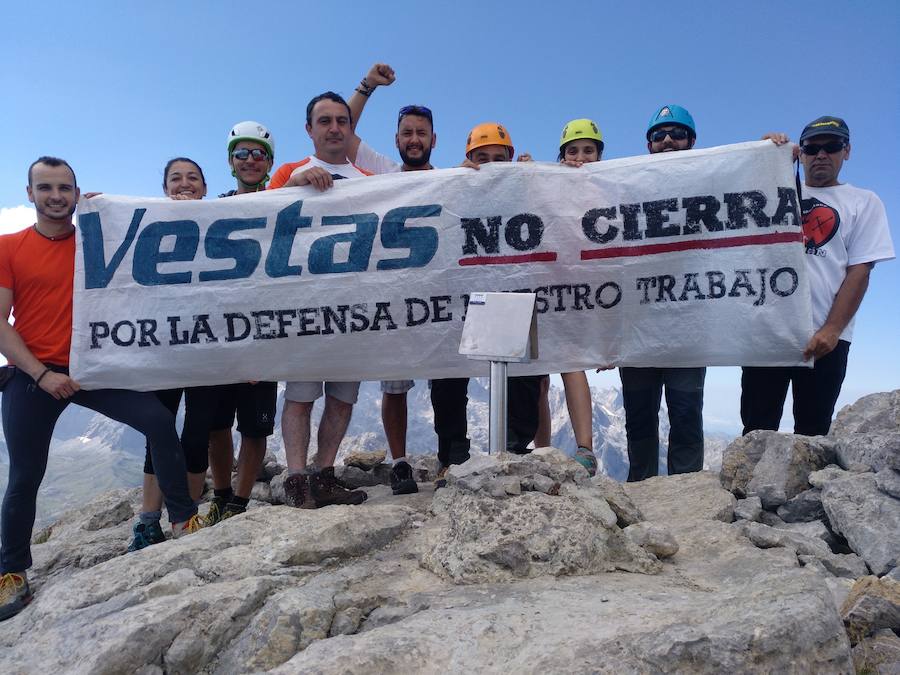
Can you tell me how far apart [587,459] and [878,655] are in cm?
300

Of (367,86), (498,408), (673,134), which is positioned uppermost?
(367,86)

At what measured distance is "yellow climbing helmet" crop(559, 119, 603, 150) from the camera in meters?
7.19

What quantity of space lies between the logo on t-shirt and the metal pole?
394 centimetres

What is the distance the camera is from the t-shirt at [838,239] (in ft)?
21.3

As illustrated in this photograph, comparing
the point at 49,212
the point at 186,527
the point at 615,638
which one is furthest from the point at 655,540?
the point at 49,212

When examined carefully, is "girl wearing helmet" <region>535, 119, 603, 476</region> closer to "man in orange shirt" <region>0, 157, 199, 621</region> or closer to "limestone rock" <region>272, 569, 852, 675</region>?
"limestone rock" <region>272, 569, 852, 675</region>

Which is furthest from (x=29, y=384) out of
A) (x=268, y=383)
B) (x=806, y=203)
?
(x=806, y=203)

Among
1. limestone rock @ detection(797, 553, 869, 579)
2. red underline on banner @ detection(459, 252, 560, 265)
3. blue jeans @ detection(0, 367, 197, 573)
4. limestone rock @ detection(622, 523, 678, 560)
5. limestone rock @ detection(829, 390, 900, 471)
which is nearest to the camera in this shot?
limestone rock @ detection(622, 523, 678, 560)

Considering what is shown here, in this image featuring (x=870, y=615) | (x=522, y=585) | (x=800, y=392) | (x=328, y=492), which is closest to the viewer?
(x=870, y=615)

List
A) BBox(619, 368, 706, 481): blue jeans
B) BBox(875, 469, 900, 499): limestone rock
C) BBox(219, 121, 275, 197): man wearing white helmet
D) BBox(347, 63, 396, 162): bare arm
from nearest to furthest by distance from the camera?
BBox(875, 469, 900, 499): limestone rock
BBox(619, 368, 706, 481): blue jeans
BBox(219, 121, 275, 197): man wearing white helmet
BBox(347, 63, 396, 162): bare arm

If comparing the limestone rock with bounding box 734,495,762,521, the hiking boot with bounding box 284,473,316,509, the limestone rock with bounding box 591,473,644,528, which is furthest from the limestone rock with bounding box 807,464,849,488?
the hiking boot with bounding box 284,473,316,509

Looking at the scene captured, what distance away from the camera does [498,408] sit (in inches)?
186

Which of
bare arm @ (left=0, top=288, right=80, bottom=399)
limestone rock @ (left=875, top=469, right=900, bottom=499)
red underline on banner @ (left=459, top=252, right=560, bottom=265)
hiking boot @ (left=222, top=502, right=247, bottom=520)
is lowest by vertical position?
hiking boot @ (left=222, top=502, right=247, bottom=520)

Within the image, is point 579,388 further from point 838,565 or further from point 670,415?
point 838,565
